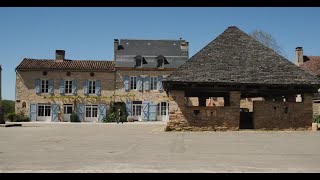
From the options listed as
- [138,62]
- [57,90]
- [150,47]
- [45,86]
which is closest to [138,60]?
[138,62]

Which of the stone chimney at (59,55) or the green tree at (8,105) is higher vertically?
the stone chimney at (59,55)

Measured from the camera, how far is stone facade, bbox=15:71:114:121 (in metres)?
36.3

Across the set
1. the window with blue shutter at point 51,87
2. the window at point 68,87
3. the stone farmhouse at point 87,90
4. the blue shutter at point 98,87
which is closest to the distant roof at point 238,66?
the stone farmhouse at point 87,90

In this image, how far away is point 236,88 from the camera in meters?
19.9

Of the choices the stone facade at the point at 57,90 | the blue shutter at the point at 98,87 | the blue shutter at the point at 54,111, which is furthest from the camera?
the blue shutter at the point at 98,87

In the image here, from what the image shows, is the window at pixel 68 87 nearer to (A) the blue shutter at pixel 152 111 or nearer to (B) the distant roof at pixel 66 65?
(B) the distant roof at pixel 66 65

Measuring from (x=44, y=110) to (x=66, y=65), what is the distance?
4.68m

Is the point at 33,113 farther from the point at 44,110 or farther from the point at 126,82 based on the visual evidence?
the point at 126,82

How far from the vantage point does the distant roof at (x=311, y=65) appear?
37531 mm

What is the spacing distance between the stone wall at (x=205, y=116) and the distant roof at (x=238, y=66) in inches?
38.4

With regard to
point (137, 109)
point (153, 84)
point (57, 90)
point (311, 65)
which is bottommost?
point (137, 109)

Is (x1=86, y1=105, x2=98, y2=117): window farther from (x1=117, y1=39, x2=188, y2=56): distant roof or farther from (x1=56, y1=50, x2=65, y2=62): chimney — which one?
(x1=117, y1=39, x2=188, y2=56): distant roof

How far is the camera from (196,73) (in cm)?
2022
